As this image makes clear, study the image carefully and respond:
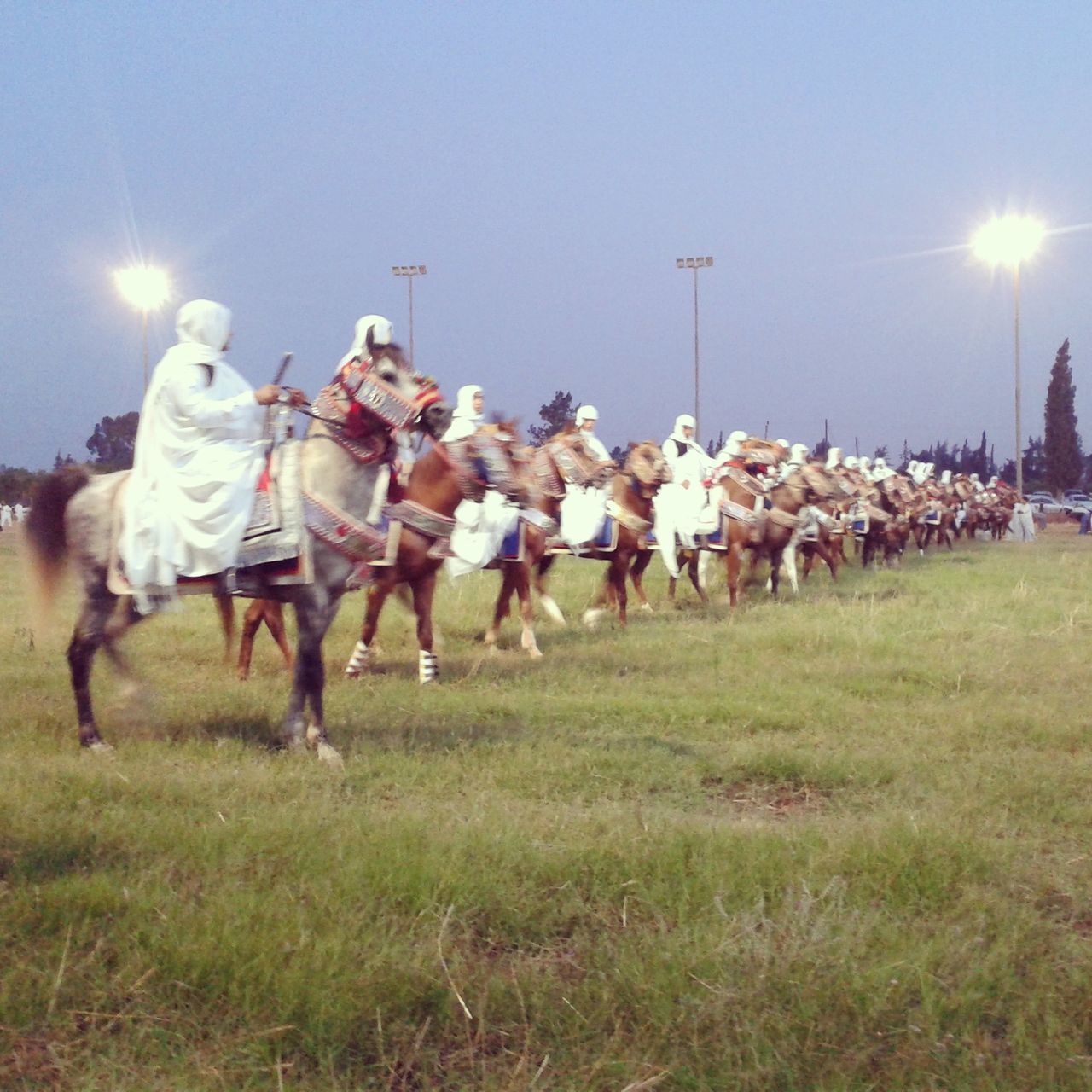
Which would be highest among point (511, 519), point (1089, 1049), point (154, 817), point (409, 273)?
point (409, 273)

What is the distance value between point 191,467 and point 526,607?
20.2 ft

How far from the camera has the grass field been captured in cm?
387

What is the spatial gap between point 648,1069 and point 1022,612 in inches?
527

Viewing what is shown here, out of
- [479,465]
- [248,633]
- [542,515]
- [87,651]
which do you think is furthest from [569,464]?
[87,651]

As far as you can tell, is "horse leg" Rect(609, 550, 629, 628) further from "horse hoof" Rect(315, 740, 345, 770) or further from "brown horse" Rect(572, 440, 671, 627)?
"horse hoof" Rect(315, 740, 345, 770)

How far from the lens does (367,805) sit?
6.38 meters

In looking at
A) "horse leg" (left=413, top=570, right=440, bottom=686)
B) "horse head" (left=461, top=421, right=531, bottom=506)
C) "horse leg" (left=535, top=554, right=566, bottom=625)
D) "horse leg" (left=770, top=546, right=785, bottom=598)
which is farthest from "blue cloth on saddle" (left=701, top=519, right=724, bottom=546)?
"horse leg" (left=413, top=570, right=440, bottom=686)

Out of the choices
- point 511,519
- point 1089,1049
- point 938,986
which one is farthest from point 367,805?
point 511,519

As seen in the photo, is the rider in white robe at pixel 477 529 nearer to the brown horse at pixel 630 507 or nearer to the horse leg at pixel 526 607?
the horse leg at pixel 526 607

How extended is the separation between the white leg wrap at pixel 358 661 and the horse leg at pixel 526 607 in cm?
199

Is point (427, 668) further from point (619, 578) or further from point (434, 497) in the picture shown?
point (619, 578)

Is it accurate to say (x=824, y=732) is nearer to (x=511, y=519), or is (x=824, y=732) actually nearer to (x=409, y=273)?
(x=511, y=519)

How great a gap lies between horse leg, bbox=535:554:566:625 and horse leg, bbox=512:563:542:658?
1510 millimetres

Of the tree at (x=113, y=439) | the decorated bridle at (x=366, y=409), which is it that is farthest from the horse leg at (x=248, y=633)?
the tree at (x=113, y=439)
